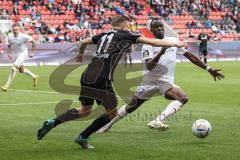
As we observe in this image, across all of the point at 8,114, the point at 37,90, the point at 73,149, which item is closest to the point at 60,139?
the point at 73,149

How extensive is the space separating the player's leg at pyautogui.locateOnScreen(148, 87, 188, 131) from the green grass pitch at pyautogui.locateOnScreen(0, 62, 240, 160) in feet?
0.72

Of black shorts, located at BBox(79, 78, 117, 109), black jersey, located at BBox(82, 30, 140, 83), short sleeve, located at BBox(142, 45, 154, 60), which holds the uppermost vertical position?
black jersey, located at BBox(82, 30, 140, 83)

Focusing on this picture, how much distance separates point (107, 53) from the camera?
980 centimetres

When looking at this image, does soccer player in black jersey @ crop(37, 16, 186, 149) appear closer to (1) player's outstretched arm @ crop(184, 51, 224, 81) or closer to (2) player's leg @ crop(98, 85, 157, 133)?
(1) player's outstretched arm @ crop(184, 51, 224, 81)

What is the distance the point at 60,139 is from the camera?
10859mm

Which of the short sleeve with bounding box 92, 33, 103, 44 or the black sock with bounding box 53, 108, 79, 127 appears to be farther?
the black sock with bounding box 53, 108, 79, 127

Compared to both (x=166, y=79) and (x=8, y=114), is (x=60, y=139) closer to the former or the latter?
(x=166, y=79)

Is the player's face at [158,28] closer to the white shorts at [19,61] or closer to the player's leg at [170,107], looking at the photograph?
the player's leg at [170,107]

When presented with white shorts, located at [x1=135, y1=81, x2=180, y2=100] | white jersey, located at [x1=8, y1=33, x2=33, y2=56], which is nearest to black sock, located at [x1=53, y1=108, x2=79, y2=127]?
white shorts, located at [x1=135, y1=81, x2=180, y2=100]

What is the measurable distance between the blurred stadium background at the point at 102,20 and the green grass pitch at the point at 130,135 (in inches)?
712

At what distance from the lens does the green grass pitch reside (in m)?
9.38

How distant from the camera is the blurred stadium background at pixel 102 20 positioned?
126ft

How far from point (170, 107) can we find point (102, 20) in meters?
34.4

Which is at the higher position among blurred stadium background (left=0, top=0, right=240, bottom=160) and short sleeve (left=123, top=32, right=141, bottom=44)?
short sleeve (left=123, top=32, right=141, bottom=44)
